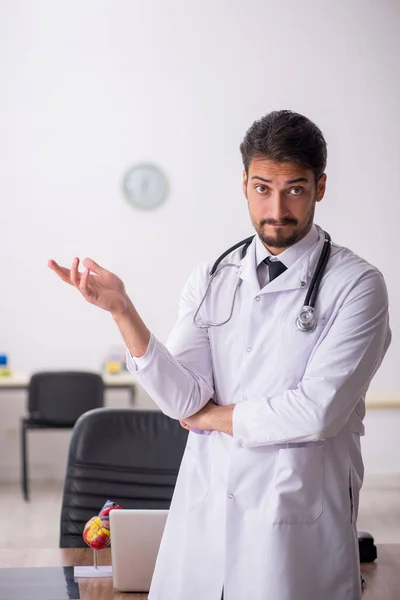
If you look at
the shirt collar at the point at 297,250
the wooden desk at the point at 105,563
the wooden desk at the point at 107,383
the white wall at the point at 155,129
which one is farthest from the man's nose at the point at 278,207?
the white wall at the point at 155,129

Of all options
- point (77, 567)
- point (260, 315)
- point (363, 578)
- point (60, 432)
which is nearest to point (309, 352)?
point (260, 315)

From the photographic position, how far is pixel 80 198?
6.06 m

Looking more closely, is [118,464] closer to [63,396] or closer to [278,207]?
[278,207]

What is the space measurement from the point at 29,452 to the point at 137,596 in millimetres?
4502

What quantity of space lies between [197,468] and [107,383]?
3811 millimetres

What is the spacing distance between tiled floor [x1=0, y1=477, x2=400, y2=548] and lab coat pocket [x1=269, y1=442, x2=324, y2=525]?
9.43 feet

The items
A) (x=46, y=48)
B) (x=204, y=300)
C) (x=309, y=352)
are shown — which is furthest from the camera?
(x=46, y=48)

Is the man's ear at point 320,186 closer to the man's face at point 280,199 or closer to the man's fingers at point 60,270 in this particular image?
the man's face at point 280,199

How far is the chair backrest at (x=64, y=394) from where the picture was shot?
5.13m

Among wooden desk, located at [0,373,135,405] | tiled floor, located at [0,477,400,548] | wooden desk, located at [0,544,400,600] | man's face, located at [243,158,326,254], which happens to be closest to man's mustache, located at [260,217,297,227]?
man's face, located at [243,158,326,254]

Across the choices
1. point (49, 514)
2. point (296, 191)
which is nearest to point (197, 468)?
point (296, 191)

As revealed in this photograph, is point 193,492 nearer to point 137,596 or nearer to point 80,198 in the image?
point 137,596

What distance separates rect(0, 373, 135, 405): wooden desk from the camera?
211 inches

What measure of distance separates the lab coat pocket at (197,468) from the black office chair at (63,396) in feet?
11.4
